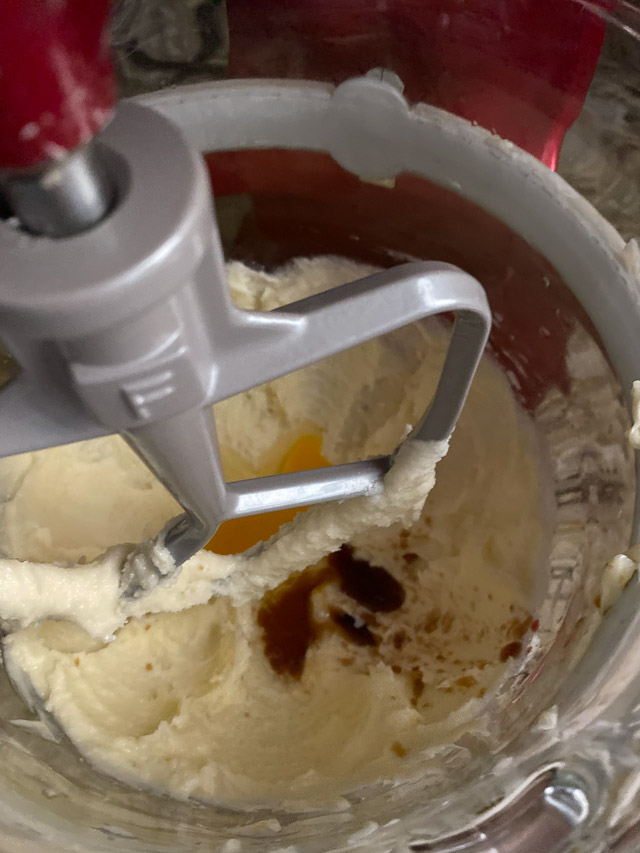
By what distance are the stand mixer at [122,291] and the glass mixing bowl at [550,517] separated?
0.27 metres

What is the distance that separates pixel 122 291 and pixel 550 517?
546 millimetres

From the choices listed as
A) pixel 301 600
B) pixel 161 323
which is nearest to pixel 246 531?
pixel 301 600

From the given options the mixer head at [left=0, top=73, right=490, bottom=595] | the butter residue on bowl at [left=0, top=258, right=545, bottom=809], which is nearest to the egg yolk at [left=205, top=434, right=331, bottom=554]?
the butter residue on bowl at [left=0, top=258, right=545, bottom=809]

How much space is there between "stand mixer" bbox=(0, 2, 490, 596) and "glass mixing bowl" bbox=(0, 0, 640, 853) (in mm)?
269

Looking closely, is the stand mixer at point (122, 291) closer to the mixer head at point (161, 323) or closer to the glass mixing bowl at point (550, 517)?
the mixer head at point (161, 323)

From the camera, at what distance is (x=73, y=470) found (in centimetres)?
71

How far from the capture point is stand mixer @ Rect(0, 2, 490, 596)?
0.69 ft

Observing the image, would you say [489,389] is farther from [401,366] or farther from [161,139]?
[161,139]

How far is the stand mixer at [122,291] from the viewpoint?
21 cm

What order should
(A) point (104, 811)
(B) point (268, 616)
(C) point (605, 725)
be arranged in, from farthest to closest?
(B) point (268, 616) < (A) point (104, 811) < (C) point (605, 725)

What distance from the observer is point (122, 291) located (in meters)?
0.24

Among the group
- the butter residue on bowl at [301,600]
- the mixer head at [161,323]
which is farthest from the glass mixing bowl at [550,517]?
the mixer head at [161,323]

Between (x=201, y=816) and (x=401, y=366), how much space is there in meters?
0.49

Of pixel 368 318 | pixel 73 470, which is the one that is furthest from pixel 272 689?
pixel 368 318
